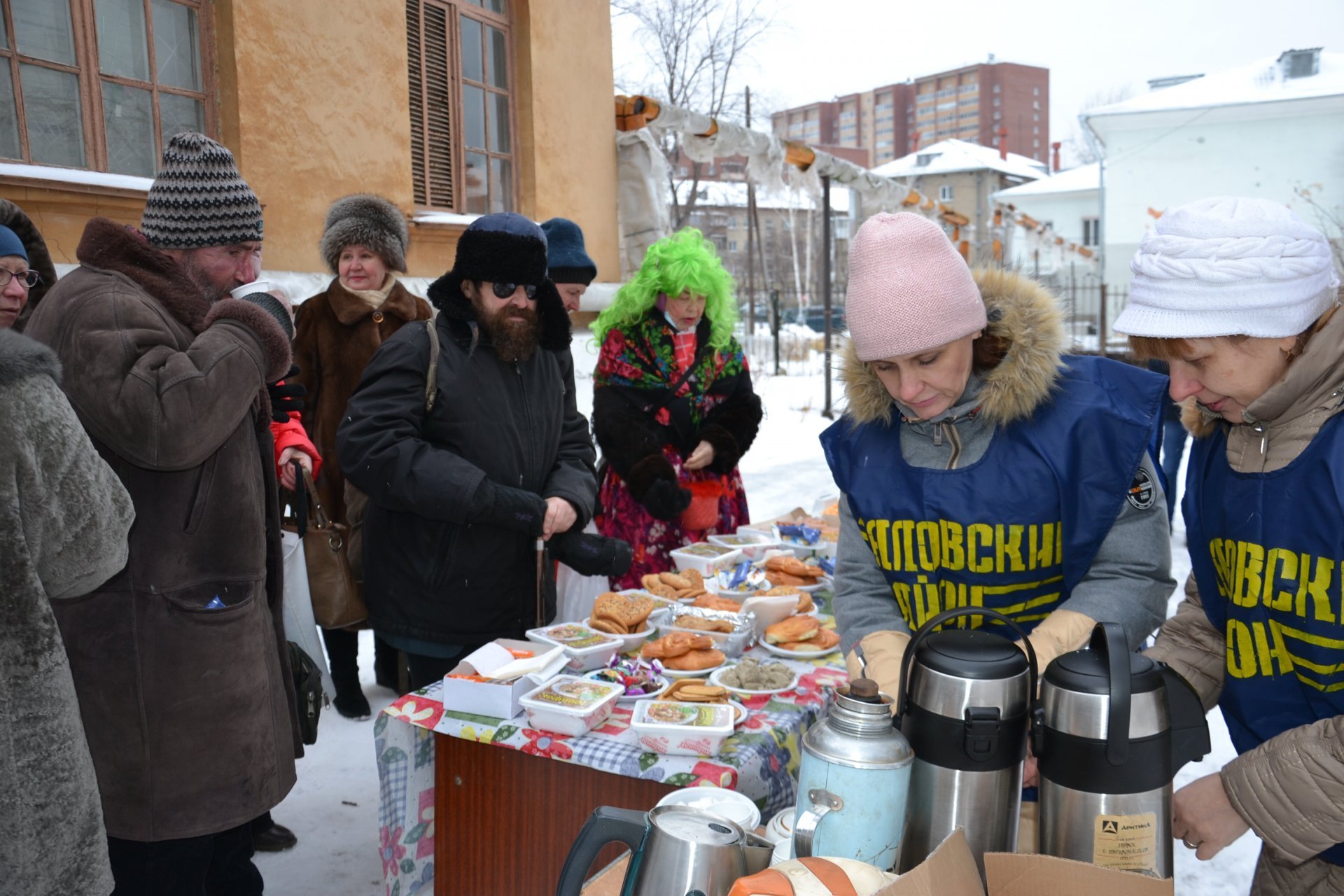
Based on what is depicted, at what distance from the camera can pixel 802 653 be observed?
2.41 m

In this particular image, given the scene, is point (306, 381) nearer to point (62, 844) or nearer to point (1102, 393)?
point (62, 844)

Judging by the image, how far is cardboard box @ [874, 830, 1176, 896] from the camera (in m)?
1.00

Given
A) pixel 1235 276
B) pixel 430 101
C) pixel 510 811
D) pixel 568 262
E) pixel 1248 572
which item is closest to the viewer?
pixel 1235 276

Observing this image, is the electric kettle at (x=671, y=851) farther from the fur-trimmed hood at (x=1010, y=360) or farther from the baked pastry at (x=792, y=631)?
the baked pastry at (x=792, y=631)

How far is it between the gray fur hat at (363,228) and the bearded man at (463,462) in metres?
1.09

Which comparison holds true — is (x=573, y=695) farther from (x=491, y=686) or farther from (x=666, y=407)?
(x=666, y=407)

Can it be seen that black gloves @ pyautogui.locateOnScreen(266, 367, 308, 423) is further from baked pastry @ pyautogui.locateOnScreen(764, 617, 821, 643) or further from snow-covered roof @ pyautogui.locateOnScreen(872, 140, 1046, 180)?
snow-covered roof @ pyautogui.locateOnScreen(872, 140, 1046, 180)

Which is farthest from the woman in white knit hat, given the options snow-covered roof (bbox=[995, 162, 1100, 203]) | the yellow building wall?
snow-covered roof (bbox=[995, 162, 1100, 203])

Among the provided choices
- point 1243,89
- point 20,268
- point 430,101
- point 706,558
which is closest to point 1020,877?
point 706,558

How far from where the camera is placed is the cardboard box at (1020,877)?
100cm

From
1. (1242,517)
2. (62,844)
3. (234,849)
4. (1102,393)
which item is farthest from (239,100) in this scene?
(1242,517)

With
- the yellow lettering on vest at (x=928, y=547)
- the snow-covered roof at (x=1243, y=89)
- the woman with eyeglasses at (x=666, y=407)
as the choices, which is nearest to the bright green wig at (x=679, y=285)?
the woman with eyeglasses at (x=666, y=407)

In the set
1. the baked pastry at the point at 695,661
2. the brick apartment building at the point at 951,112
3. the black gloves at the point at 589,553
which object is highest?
the brick apartment building at the point at 951,112

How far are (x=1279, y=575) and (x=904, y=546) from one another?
0.61 m
